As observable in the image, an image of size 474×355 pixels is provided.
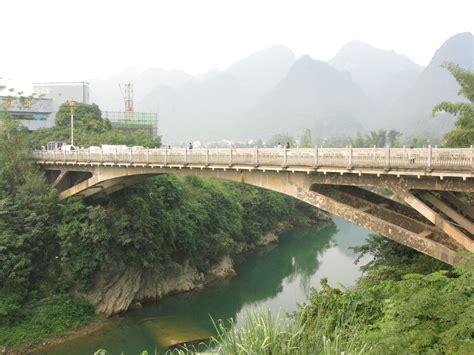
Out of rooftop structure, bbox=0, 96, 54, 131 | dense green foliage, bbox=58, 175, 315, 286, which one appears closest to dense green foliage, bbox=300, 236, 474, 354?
dense green foliage, bbox=58, 175, 315, 286

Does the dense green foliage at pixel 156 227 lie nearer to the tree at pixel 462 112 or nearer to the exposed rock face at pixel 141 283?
the exposed rock face at pixel 141 283

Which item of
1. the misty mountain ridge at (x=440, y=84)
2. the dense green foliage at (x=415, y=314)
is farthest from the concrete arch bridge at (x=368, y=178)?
the misty mountain ridge at (x=440, y=84)

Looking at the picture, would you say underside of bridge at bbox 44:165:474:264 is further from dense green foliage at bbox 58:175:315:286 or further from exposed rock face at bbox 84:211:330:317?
exposed rock face at bbox 84:211:330:317

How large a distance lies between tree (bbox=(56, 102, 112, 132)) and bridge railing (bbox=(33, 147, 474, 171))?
18.7 meters

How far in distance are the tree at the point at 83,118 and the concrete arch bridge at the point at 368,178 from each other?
22.0 metres

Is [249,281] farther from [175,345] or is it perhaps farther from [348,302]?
[348,302]

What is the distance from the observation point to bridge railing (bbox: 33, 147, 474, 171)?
11.8m

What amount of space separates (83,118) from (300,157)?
33945 mm

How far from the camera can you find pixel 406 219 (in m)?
14.7

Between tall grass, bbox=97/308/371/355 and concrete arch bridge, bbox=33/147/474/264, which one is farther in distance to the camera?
concrete arch bridge, bbox=33/147/474/264

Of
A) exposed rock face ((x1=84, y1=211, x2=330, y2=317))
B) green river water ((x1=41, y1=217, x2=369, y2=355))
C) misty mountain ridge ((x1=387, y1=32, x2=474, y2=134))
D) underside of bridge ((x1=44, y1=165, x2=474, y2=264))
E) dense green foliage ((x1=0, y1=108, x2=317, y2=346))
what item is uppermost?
misty mountain ridge ((x1=387, y1=32, x2=474, y2=134))

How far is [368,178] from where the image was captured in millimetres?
13805

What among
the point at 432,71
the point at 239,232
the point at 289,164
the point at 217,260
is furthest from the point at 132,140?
the point at 432,71

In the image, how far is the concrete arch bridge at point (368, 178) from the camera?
11962mm
